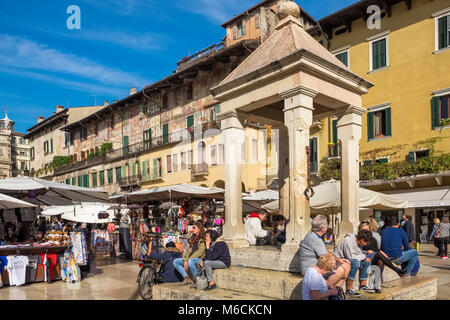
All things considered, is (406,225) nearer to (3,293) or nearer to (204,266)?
(204,266)

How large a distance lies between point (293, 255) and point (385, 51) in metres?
17.8

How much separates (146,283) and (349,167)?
13.9ft

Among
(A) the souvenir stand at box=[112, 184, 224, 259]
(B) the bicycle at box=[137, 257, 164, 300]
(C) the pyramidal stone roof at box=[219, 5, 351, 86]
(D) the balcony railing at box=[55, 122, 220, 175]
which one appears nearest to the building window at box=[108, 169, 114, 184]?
(D) the balcony railing at box=[55, 122, 220, 175]

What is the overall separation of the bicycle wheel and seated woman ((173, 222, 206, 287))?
0.62 m

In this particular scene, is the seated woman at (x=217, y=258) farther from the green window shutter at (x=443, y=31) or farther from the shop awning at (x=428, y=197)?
the green window shutter at (x=443, y=31)

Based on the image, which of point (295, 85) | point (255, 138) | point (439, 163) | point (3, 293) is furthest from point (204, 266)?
point (255, 138)

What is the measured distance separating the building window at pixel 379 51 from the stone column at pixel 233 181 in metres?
15.8

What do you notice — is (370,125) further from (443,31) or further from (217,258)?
(217,258)

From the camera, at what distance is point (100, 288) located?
28.1 feet

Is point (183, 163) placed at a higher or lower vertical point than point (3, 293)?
higher

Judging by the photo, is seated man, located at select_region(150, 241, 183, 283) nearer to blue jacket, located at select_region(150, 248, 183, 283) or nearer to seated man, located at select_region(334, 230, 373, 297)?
blue jacket, located at select_region(150, 248, 183, 283)

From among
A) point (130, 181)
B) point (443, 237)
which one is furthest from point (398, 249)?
point (130, 181)

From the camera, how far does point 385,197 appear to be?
35.0 feet

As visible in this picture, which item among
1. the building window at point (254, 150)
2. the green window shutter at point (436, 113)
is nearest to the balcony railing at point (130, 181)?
the building window at point (254, 150)
